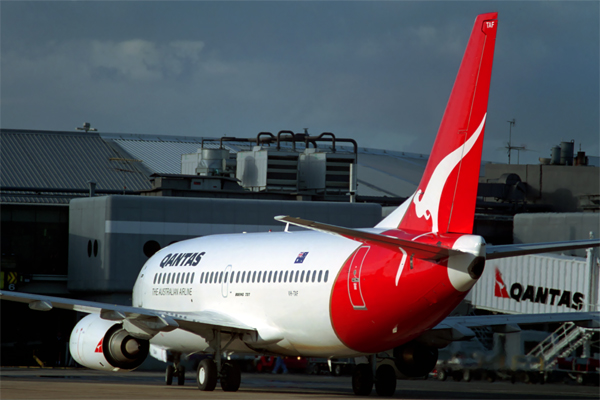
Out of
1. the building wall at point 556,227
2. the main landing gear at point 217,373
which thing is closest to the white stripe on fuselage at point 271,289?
the main landing gear at point 217,373

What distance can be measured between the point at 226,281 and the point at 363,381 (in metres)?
4.63

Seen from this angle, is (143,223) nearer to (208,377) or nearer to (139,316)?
(208,377)

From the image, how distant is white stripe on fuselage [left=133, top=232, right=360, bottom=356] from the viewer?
1920 cm

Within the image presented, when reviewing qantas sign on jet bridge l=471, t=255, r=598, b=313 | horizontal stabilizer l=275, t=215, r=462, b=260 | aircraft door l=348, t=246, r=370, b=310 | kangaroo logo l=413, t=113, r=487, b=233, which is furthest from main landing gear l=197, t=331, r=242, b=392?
qantas sign on jet bridge l=471, t=255, r=598, b=313

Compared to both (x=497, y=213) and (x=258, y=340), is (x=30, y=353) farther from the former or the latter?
(x=497, y=213)

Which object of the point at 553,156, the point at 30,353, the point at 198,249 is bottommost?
the point at 30,353

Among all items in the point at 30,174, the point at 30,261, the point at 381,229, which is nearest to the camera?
the point at 381,229

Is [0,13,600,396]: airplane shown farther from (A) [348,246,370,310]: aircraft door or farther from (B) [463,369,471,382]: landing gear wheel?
(B) [463,369,471,382]: landing gear wheel

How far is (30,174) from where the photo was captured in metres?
52.7

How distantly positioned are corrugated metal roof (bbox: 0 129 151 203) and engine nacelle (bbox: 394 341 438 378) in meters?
35.1

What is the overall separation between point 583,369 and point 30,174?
119ft

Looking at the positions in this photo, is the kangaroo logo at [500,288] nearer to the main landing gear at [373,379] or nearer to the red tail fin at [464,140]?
the main landing gear at [373,379]

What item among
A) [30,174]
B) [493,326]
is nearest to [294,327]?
[493,326]

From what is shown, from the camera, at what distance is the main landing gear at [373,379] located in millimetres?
21656
